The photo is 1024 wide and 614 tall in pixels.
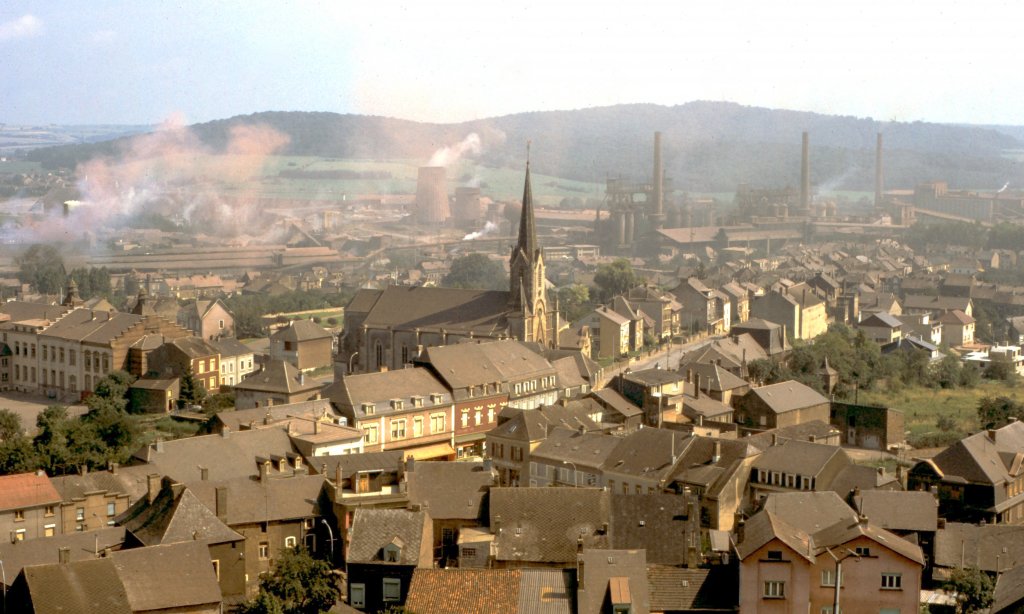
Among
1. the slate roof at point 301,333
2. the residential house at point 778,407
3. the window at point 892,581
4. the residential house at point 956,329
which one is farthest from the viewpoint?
the residential house at point 956,329

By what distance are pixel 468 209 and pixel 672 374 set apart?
99.2 metres

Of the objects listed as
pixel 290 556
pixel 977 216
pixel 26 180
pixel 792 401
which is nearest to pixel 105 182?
pixel 26 180

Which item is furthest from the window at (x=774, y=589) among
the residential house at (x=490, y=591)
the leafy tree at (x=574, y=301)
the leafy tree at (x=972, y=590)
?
the leafy tree at (x=574, y=301)

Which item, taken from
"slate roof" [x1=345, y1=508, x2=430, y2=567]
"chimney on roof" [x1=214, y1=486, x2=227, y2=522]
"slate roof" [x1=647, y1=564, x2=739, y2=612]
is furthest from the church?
"slate roof" [x1=647, y1=564, x2=739, y2=612]

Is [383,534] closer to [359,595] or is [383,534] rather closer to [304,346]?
[359,595]

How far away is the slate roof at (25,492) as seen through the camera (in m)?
27.2

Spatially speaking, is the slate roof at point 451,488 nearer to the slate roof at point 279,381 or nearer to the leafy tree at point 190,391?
the slate roof at point 279,381

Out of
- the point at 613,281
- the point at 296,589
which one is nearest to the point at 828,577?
the point at 296,589

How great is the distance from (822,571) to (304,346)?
34016 mm

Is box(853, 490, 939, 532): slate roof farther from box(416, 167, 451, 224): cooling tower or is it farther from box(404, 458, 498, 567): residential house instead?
box(416, 167, 451, 224): cooling tower

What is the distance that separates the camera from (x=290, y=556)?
75.6 feet

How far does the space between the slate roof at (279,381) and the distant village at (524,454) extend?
101 mm

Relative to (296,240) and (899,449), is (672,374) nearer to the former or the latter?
(899,449)

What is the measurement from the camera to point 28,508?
27.3m
